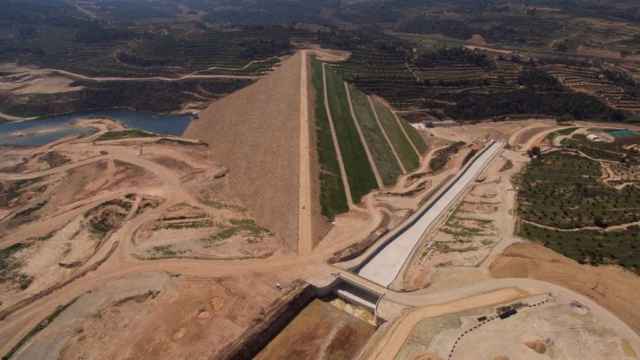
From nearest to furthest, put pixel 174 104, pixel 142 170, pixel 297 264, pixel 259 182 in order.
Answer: pixel 297 264 → pixel 259 182 → pixel 142 170 → pixel 174 104

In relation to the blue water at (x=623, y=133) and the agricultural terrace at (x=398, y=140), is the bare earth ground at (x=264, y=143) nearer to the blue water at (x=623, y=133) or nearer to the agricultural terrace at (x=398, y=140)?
the agricultural terrace at (x=398, y=140)

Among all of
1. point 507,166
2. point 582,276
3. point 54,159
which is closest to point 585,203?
point 507,166

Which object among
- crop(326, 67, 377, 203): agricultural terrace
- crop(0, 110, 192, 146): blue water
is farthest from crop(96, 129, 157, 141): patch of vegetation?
crop(326, 67, 377, 203): agricultural terrace

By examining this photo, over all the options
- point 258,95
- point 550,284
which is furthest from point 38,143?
point 550,284

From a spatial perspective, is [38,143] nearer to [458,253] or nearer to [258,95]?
[258,95]

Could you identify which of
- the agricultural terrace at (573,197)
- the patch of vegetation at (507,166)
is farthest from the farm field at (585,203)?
the patch of vegetation at (507,166)

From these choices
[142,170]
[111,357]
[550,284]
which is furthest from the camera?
[142,170]
